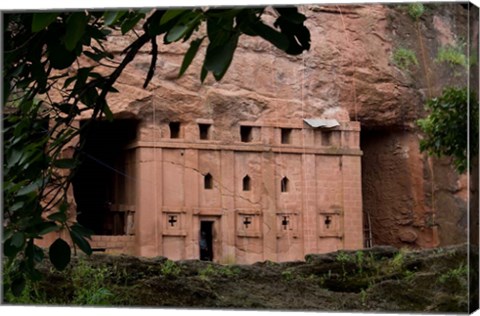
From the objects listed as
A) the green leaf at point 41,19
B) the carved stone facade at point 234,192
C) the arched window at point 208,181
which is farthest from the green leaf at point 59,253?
the arched window at point 208,181

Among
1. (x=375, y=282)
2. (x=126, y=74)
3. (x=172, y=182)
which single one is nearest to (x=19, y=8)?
(x=126, y=74)

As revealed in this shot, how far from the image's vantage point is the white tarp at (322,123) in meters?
8.48

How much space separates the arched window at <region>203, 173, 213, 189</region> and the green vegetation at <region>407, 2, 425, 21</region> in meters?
2.07

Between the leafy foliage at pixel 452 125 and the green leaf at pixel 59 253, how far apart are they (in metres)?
2.81

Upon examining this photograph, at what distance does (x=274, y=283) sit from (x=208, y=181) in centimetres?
98

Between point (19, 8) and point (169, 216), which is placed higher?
point (19, 8)

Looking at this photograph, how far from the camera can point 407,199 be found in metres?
8.15

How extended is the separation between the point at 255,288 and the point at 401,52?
2.17 metres

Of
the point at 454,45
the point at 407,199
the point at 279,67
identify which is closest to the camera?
the point at 454,45

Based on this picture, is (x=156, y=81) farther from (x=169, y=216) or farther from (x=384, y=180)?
(x=384, y=180)

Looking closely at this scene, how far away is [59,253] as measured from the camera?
6.24m

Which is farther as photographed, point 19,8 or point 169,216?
point 169,216

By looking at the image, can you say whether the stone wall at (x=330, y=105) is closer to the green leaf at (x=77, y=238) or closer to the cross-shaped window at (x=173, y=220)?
the cross-shaped window at (x=173, y=220)

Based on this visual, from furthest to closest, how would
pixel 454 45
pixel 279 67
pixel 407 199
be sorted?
1. pixel 279 67
2. pixel 407 199
3. pixel 454 45
